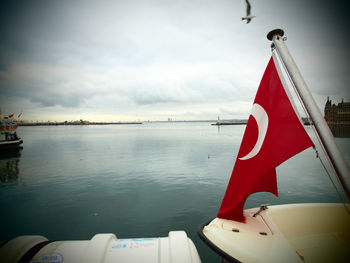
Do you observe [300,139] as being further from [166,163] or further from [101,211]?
[166,163]

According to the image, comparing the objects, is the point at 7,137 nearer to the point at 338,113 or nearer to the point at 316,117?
the point at 316,117

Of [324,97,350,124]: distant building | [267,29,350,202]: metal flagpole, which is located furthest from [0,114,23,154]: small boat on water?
[324,97,350,124]: distant building

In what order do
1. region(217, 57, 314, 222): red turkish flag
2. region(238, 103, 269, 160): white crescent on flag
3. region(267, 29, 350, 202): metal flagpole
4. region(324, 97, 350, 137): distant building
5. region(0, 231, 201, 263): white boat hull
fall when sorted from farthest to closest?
1. region(324, 97, 350, 137): distant building
2. region(238, 103, 269, 160): white crescent on flag
3. region(217, 57, 314, 222): red turkish flag
4. region(0, 231, 201, 263): white boat hull
5. region(267, 29, 350, 202): metal flagpole

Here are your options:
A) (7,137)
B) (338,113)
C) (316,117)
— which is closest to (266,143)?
(316,117)

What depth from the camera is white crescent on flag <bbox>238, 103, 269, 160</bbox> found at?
4.63 m

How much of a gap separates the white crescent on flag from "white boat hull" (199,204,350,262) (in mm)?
1918

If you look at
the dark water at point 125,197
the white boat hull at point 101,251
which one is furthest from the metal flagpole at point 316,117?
the dark water at point 125,197

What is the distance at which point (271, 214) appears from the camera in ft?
17.8

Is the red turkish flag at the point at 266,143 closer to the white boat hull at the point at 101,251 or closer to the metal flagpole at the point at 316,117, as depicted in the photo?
the metal flagpole at the point at 316,117

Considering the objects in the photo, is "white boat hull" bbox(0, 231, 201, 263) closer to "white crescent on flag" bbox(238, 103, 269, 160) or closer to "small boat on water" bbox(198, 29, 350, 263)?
"small boat on water" bbox(198, 29, 350, 263)

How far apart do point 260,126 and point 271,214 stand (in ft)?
9.59

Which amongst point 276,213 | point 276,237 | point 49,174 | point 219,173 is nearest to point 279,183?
point 219,173

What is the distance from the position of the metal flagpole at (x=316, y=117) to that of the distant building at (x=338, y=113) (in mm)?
142679

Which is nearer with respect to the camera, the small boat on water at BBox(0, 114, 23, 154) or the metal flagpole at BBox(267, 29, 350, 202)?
the metal flagpole at BBox(267, 29, 350, 202)
